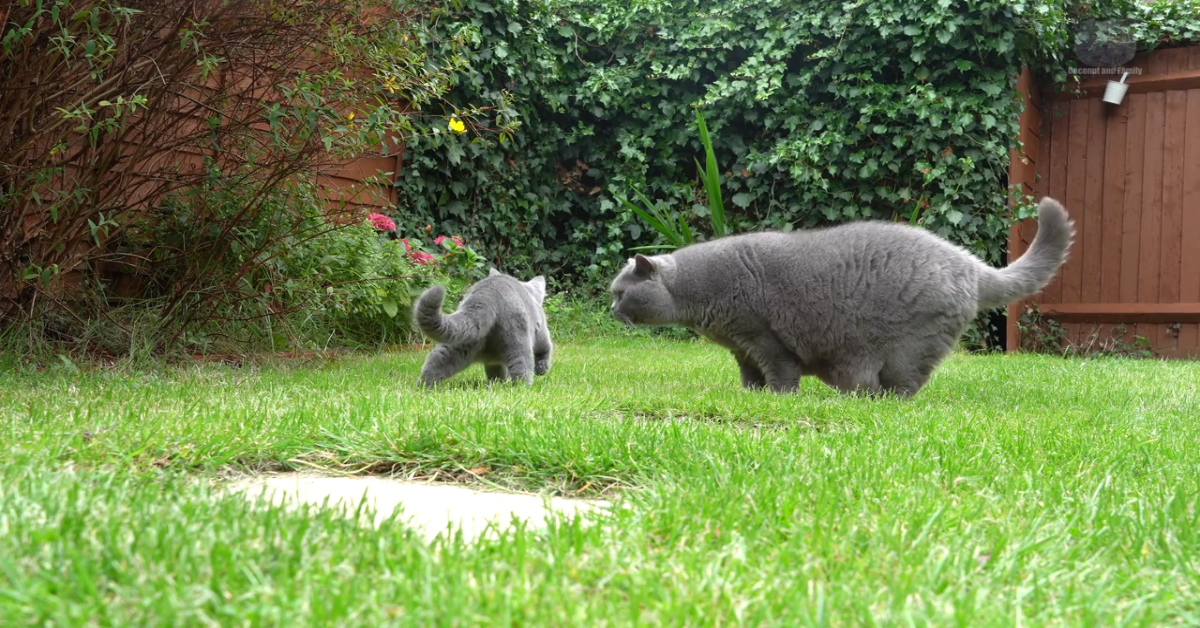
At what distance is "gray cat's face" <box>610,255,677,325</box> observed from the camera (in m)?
4.52

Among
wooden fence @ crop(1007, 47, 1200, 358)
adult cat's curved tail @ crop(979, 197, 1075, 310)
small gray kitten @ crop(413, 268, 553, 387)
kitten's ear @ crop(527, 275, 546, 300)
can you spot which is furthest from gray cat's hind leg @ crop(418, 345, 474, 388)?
wooden fence @ crop(1007, 47, 1200, 358)

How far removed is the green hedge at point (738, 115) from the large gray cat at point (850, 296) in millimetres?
2802

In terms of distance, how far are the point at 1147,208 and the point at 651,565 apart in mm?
7814

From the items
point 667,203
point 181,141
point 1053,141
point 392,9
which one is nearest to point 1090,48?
point 1053,141

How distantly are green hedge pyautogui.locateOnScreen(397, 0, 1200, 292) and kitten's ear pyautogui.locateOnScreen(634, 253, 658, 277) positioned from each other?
2513mm

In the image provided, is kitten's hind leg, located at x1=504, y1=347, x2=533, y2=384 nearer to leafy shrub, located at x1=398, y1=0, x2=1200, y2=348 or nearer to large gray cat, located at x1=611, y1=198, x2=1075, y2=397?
large gray cat, located at x1=611, y1=198, x2=1075, y2=397

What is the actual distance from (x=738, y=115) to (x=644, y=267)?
153 inches

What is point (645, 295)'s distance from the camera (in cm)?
453

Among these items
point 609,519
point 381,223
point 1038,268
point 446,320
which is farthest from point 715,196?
point 609,519

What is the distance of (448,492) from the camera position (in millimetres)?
1943

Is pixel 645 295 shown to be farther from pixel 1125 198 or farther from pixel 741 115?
pixel 1125 198

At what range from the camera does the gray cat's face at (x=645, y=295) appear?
4.52m

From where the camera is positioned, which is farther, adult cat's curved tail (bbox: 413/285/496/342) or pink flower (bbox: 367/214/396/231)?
pink flower (bbox: 367/214/396/231)

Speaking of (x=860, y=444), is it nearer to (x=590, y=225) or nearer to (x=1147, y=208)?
(x=590, y=225)
